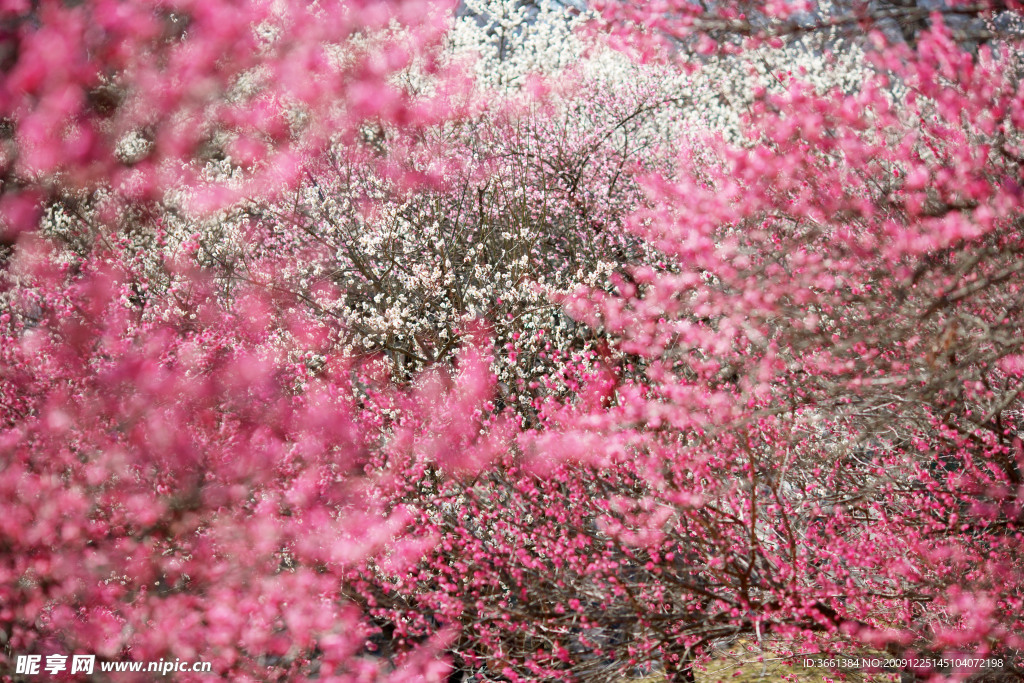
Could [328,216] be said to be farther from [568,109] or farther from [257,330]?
[568,109]

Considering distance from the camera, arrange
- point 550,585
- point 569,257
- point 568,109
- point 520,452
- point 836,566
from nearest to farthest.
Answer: point 836,566
point 550,585
point 520,452
point 569,257
point 568,109

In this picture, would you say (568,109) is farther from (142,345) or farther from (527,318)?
(142,345)

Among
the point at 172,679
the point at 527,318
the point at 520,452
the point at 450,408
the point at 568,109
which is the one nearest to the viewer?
the point at 172,679

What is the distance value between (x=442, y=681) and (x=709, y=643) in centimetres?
232

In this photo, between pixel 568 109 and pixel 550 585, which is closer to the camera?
pixel 550 585

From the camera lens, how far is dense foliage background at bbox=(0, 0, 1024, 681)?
509cm

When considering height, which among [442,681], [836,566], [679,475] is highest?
[679,475]

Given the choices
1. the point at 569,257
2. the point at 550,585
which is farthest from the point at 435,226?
the point at 550,585

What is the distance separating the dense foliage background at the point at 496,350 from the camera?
5086mm

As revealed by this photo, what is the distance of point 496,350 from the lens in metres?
8.59

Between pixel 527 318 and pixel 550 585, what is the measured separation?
3384 mm

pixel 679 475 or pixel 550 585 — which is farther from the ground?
pixel 679 475

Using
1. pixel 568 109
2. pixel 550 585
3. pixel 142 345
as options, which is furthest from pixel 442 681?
pixel 568 109

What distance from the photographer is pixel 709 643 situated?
5992 millimetres
